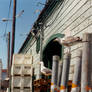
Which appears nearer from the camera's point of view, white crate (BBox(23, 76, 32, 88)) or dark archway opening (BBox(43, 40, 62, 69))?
white crate (BBox(23, 76, 32, 88))

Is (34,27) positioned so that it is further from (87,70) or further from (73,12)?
(87,70)

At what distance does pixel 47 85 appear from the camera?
35.7 feet

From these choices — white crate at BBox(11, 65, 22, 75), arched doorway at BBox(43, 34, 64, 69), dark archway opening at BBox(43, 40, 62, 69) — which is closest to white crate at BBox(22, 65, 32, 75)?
white crate at BBox(11, 65, 22, 75)

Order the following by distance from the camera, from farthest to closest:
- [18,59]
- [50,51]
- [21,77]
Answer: [50,51]
[18,59]
[21,77]

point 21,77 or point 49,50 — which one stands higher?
point 49,50

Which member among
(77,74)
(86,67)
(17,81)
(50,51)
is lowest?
(17,81)

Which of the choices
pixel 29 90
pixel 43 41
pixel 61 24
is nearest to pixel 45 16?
pixel 43 41

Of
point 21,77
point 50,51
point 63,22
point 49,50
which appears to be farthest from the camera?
point 50,51

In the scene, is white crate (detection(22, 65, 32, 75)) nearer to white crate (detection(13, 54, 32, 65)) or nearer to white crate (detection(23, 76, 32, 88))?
white crate (detection(23, 76, 32, 88))

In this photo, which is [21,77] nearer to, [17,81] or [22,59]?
[17,81]

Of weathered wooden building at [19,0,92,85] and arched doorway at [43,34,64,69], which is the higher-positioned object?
weathered wooden building at [19,0,92,85]

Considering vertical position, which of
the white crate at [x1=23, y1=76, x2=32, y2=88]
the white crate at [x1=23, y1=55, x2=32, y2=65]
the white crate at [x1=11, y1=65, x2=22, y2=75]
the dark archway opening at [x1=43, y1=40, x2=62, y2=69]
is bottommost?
the white crate at [x1=23, y1=76, x2=32, y2=88]

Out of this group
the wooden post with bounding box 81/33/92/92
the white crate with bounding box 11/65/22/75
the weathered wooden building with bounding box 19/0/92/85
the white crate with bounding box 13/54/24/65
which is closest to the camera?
the wooden post with bounding box 81/33/92/92

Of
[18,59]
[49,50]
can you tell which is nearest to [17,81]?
[18,59]
